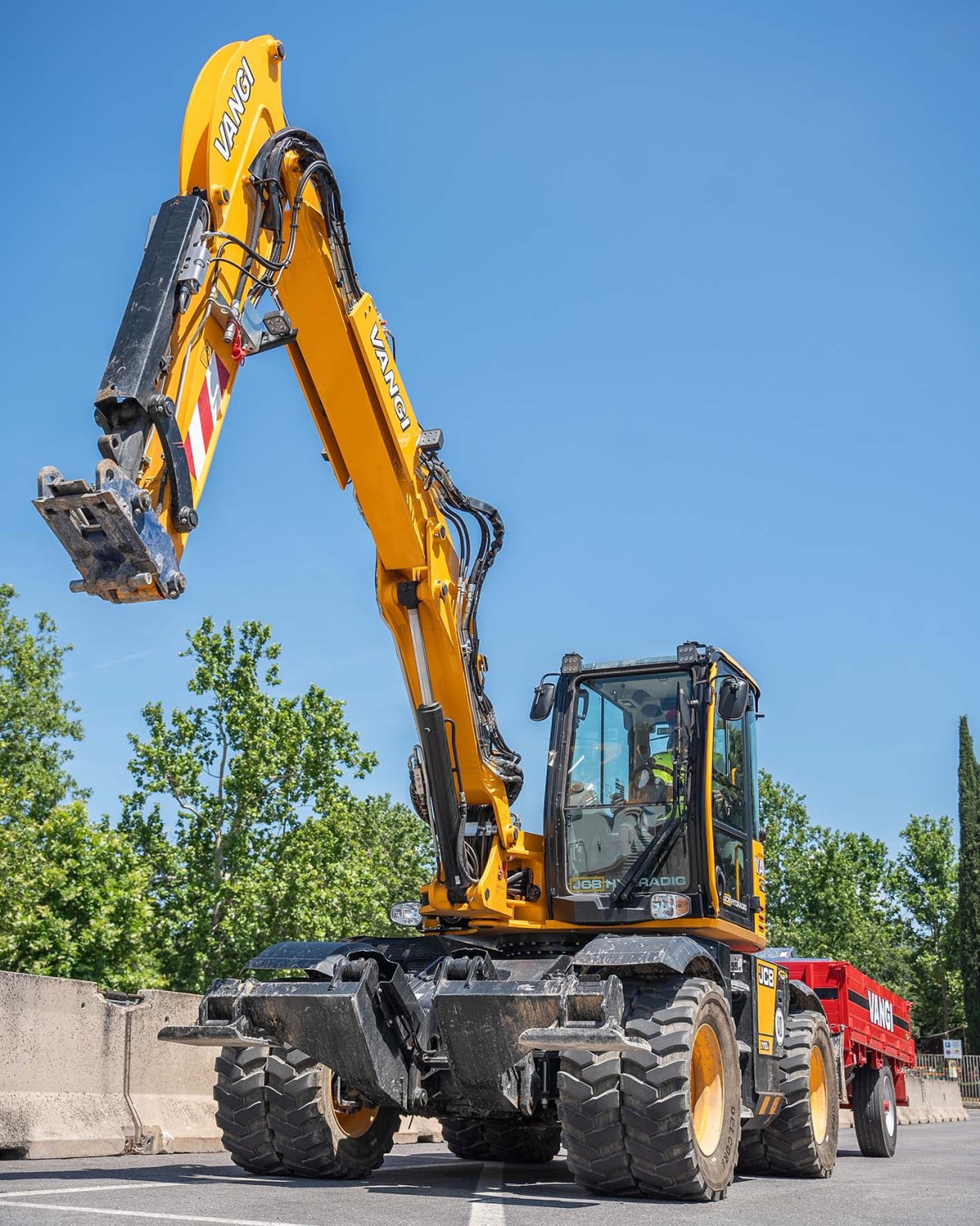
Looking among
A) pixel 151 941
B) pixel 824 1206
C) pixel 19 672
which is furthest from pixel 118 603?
pixel 19 672

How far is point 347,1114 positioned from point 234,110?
21.9ft

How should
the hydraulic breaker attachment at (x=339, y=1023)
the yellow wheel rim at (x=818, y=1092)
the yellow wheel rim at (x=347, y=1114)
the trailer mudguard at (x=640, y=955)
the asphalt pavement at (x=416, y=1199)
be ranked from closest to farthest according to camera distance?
the asphalt pavement at (x=416, y=1199)
the trailer mudguard at (x=640, y=955)
the hydraulic breaker attachment at (x=339, y=1023)
the yellow wheel rim at (x=347, y=1114)
the yellow wheel rim at (x=818, y=1092)

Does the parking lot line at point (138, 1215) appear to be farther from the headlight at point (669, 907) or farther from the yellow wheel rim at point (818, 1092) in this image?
the yellow wheel rim at point (818, 1092)

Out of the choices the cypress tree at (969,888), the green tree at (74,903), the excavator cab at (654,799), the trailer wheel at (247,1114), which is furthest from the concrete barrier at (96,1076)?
the cypress tree at (969,888)

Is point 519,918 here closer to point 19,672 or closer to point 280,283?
point 280,283

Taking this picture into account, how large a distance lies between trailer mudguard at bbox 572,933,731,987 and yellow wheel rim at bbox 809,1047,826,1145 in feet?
11.3

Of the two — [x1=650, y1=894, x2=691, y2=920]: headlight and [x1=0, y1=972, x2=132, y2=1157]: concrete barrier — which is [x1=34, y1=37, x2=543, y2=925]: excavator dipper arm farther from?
[x1=0, y1=972, x2=132, y2=1157]: concrete barrier

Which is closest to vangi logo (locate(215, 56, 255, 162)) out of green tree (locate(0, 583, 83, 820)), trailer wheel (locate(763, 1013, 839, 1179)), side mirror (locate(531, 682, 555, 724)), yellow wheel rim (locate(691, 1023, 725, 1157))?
side mirror (locate(531, 682, 555, 724))

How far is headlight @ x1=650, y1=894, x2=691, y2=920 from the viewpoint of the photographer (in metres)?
9.39

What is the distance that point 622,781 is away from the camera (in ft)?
33.5

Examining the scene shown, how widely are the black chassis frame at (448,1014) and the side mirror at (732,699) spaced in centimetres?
177

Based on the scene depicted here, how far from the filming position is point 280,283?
8836 mm

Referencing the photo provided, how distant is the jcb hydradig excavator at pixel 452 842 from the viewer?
22.4 ft

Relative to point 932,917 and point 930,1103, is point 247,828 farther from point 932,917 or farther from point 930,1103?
point 932,917
